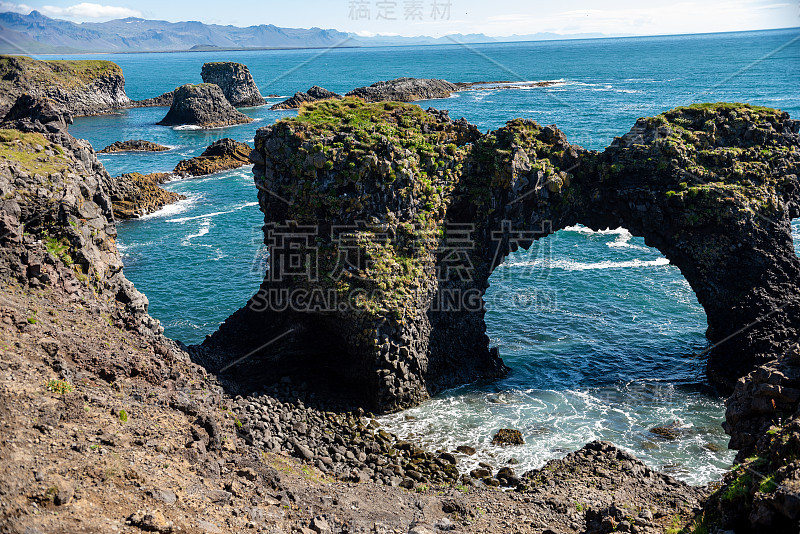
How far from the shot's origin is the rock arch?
37875 millimetres

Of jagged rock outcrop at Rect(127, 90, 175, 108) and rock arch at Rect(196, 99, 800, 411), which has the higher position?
jagged rock outcrop at Rect(127, 90, 175, 108)

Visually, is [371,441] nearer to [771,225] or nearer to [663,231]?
[663,231]

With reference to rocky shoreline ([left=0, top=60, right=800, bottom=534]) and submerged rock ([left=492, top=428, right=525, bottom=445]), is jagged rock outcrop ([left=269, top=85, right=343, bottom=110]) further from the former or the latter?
submerged rock ([left=492, top=428, right=525, bottom=445])

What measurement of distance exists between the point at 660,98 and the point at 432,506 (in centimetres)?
15584

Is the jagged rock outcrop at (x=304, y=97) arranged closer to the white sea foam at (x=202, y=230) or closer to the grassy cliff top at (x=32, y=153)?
the white sea foam at (x=202, y=230)

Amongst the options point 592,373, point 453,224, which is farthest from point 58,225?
point 592,373

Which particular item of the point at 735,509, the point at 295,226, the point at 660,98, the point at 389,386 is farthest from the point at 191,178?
the point at 660,98

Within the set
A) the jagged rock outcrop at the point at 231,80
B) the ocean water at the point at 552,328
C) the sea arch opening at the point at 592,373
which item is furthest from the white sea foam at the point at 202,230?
the jagged rock outcrop at the point at 231,80

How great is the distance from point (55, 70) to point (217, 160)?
278 feet

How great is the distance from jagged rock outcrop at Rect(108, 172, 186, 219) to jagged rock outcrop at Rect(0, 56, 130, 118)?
63292 millimetres

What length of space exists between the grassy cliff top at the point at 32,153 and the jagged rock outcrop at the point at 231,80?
151 meters

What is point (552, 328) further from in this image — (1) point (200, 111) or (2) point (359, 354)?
(1) point (200, 111)

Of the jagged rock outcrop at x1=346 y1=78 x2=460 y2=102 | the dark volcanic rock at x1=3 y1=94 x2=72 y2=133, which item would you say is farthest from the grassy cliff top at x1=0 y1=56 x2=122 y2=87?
the dark volcanic rock at x1=3 y1=94 x2=72 y2=133

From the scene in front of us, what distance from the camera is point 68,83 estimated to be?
160 metres
